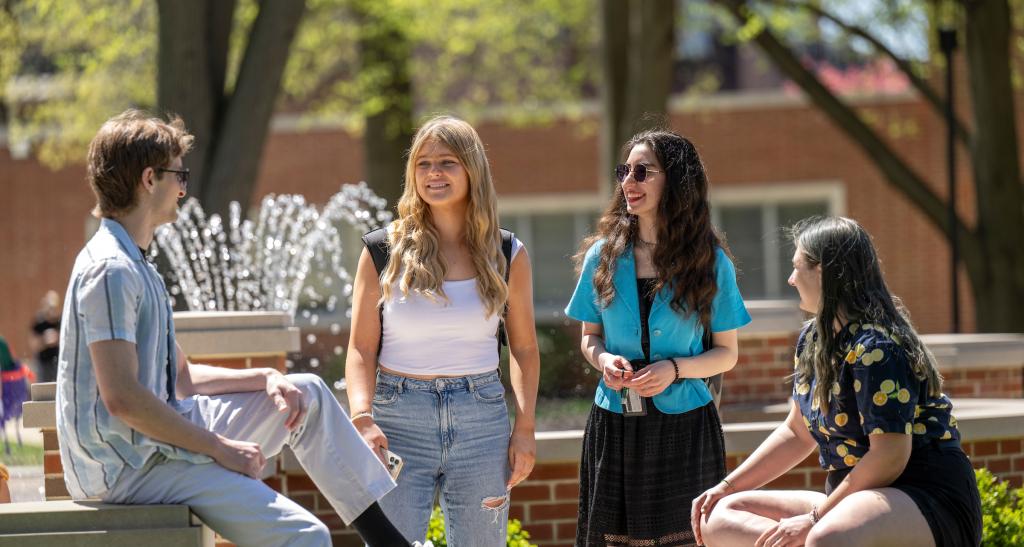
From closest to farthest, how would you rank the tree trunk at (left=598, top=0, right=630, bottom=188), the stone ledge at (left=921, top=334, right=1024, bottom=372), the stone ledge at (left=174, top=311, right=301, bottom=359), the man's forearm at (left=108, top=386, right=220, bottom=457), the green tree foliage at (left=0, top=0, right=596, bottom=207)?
the man's forearm at (left=108, top=386, right=220, bottom=457) < the stone ledge at (left=174, top=311, right=301, bottom=359) < the stone ledge at (left=921, top=334, right=1024, bottom=372) < the tree trunk at (left=598, top=0, right=630, bottom=188) < the green tree foliage at (left=0, top=0, right=596, bottom=207)

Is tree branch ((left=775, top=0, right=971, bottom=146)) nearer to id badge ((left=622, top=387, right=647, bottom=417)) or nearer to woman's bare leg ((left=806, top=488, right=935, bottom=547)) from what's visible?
id badge ((left=622, top=387, right=647, bottom=417))

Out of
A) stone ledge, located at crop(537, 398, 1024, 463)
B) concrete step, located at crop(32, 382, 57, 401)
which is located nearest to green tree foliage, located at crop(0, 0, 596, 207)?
concrete step, located at crop(32, 382, 57, 401)

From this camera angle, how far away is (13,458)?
7574 mm

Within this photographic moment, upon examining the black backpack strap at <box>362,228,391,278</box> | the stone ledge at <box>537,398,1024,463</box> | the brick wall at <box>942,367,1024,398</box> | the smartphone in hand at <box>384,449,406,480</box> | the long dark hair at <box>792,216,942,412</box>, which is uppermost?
the black backpack strap at <box>362,228,391,278</box>

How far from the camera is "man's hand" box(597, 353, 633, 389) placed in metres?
4.21

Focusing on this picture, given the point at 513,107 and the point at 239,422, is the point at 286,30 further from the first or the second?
the point at 513,107

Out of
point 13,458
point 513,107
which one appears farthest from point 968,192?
point 13,458

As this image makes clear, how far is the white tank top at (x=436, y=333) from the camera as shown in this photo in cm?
410

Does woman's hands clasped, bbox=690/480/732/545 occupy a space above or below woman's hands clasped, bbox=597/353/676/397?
below

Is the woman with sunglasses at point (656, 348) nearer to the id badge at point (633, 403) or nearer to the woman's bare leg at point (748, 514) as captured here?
the id badge at point (633, 403)

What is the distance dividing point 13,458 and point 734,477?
4.89m

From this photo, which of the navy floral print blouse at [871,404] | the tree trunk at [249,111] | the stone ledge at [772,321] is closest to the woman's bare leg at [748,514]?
the navy floral print blouse at [871,404]

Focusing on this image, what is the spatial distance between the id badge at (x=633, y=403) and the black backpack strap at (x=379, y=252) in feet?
2.63

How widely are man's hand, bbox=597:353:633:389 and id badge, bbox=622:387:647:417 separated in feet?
0.17
